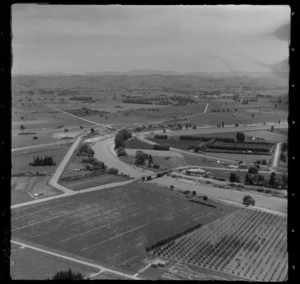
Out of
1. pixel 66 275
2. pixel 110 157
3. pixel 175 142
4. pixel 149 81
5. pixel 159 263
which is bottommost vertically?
pixel 159 263

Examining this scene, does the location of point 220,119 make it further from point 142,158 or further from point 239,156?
point 142,158

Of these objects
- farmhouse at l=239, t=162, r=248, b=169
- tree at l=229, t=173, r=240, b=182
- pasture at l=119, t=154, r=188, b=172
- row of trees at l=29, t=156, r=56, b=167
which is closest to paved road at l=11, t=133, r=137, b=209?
row of trees at l=29, t=156, r=56, b=167

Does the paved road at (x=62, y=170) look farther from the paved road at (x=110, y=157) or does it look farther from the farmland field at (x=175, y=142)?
the farmland field at (x=175, y=142)

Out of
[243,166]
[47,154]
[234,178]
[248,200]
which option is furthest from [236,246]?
[47,154]

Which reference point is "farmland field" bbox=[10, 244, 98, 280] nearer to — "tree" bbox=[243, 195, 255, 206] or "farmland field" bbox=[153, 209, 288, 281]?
"farmland field" bbox=[153, 209, 288, 281]

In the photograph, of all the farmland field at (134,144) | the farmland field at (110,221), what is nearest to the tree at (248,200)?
the farmland field at (110,221)

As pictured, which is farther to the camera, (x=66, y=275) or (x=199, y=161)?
(x=199, y=161)

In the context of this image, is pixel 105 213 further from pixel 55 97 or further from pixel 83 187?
pixel 55 97
